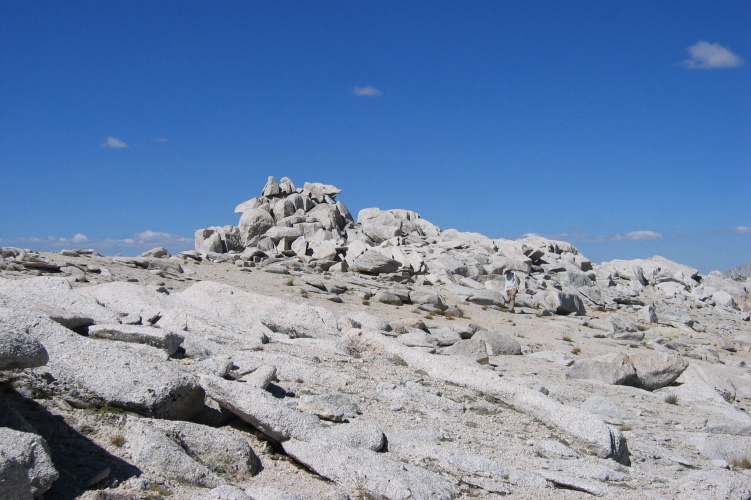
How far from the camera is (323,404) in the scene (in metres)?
8.43

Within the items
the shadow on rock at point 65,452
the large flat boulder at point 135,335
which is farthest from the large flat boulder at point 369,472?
the large flat boulder at point 135,335

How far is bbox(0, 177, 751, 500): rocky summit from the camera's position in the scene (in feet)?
20.1

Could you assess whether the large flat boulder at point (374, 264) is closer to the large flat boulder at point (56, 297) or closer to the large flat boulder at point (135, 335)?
the large flat boulder at point (56, 297)

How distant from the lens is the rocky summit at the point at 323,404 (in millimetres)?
6125

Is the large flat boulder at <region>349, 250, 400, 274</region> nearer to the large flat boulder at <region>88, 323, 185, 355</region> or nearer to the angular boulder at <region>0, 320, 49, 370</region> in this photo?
the large flat boulder at <region>88, 323, 185, 355</region>

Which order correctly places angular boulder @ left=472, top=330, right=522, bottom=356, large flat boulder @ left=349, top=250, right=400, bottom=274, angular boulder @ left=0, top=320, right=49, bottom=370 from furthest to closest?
large flat boulder @ left=349, top=250, right=400, bottom=274 → angular boulder @ left=472, top=330, right=522, bottom=356 → angular boulder @ left=0, top=320, right=49, bottom=370

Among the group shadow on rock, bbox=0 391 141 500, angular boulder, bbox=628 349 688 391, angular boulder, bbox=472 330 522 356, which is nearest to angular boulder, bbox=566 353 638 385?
angular boulder, bbox=628 349 688 391

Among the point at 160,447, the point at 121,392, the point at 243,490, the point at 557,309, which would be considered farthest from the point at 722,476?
the point at 557,309

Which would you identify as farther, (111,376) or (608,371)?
(608,371)

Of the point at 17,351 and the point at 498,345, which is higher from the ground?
the point at 17,351

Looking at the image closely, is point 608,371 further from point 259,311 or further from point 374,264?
point 374,264

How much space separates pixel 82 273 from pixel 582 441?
1708 cm

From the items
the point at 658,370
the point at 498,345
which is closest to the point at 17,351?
the point at 498,345

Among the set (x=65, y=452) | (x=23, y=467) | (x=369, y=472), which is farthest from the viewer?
(x=369, y=472)
